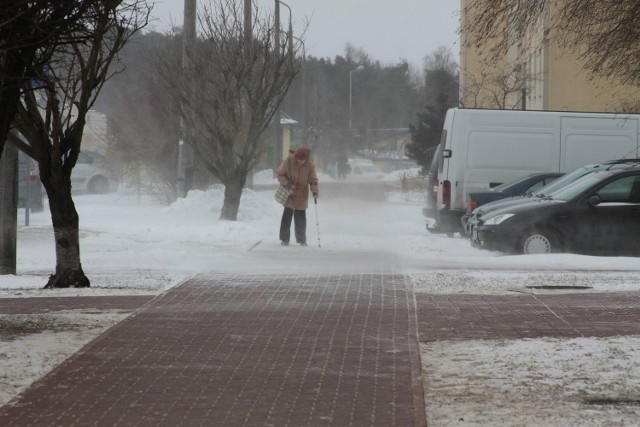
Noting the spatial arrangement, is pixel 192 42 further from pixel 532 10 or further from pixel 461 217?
pixel 532 10

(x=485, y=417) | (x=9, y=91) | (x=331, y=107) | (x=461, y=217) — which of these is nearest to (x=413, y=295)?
(x=9, y=91)

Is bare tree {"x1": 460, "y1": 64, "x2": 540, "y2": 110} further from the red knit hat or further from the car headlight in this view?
the car headlight

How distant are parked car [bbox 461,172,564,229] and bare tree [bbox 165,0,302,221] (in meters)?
5.91

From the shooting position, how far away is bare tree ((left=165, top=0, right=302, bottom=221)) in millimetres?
24750

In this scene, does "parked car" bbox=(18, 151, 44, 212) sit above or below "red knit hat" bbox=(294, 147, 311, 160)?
below

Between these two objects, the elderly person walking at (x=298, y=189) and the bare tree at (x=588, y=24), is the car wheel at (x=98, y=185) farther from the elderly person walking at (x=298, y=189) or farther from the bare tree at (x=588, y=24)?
the bare tree at (x=588, y=24)

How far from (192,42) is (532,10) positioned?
14.0m

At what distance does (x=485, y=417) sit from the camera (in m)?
5.93

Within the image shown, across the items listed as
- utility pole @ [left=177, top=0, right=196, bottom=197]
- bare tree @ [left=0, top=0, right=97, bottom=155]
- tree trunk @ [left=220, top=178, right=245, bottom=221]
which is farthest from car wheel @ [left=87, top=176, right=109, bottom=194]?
bare tree @ [left=0, top=0, right=97, bottom=155]

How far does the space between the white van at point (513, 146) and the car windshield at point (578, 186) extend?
11.2ft

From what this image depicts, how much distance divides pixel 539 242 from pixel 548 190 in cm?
144

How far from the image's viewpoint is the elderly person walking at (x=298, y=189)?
1895cm

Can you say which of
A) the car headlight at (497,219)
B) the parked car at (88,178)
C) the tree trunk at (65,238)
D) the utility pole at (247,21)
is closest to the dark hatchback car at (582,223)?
the car headlight at (497,219)

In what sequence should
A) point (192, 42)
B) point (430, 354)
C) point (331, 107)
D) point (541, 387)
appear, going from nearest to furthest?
point (541, 387), point (430, 354), point (192, 42), point (331, 107)
